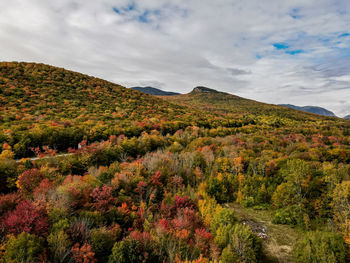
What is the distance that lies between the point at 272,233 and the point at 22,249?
9096mm

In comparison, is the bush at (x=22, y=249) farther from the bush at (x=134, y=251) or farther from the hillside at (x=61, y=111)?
the hillside at (x=61, y=111)

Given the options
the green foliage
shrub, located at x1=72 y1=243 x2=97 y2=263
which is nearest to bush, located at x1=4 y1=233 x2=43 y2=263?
shrub, located at x1=72 y1=243 x2=97 y2=263

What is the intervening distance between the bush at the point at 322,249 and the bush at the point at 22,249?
8.08 metres

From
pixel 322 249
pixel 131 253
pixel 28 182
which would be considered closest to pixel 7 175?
pixel 28 182

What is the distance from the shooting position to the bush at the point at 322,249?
5.22m

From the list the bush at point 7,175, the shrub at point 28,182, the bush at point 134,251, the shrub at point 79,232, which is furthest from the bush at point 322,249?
the bush at point 7,175

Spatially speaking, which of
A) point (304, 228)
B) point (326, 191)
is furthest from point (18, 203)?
point (326, 191)

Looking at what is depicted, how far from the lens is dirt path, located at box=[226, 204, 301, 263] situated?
6.41 meters

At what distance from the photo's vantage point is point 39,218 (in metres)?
5.74

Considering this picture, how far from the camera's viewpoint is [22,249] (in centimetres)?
456

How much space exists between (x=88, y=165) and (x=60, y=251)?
24.1 ft

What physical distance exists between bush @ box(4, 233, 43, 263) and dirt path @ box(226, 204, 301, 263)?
7479 millimetres

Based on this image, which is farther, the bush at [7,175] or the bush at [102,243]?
the bush at [7,175]

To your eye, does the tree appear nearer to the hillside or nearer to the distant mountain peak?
the hillside
